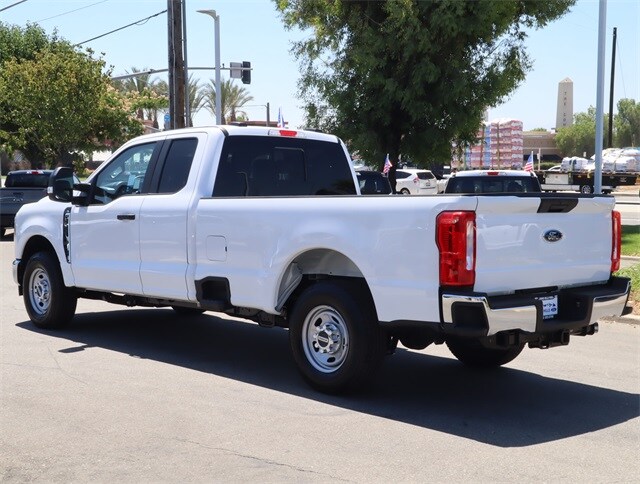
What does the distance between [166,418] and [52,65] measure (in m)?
33.8

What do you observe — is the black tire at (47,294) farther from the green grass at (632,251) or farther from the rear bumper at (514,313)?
the green grass at (632,251)

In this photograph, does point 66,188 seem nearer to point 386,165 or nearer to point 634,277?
point 634,277

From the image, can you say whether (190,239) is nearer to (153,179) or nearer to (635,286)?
(153,179)

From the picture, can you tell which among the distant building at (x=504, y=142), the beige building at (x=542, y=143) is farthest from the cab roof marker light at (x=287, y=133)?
the beige building at (x=542, y=143)

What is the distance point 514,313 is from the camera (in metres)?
5.90

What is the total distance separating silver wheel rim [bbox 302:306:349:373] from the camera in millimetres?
6781

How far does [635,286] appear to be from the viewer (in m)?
11.5

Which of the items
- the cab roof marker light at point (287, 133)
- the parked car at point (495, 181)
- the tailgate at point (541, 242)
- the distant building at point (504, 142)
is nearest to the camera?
the tailgate at point (541, 242)

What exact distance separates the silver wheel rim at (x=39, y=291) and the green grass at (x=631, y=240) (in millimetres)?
10703

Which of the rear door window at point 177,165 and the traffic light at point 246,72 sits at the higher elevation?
the traffic light at point 246,72

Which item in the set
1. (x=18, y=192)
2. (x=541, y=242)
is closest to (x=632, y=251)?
(x=541, y=242)

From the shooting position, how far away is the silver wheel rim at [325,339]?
22.2 feet

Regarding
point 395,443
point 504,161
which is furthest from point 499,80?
point 504,161

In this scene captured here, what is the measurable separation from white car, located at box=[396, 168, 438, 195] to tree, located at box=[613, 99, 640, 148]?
54815 mm
